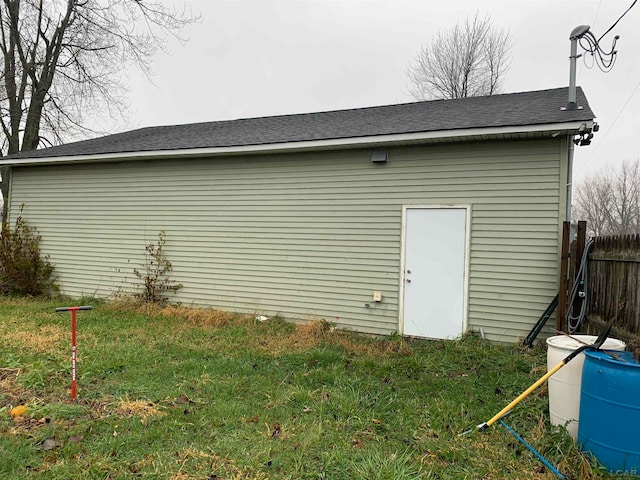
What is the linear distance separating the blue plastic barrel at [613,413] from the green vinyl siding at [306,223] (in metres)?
2.95

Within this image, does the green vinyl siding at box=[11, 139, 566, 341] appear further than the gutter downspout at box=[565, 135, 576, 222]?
Yes

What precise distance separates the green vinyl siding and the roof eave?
190 millimetres

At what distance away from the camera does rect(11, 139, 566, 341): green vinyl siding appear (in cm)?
530

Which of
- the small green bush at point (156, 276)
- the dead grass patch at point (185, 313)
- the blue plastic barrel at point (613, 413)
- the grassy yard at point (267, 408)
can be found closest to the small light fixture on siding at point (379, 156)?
the grassy yard at point (267, 408)

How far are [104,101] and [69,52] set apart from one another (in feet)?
6.31

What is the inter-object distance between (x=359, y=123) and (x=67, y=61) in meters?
12.0

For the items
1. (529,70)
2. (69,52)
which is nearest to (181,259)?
(69,52)

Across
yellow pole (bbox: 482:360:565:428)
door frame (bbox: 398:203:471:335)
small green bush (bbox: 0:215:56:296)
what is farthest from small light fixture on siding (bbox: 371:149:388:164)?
small green bush (bbox: 0:215:56:296)

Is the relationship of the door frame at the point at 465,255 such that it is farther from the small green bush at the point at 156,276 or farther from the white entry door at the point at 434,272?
the small green bush at the point at 156,276

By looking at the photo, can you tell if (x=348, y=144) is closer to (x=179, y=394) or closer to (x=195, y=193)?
(x=195, y=193)

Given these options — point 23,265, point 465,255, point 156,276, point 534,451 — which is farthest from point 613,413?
point 23,265

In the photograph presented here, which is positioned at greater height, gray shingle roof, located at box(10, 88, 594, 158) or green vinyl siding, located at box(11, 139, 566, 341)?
gray shingle roof, located at box(10, 88, 594, 158)

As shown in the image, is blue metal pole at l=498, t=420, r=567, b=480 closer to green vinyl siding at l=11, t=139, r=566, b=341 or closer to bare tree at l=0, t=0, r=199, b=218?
green vinyl siding at l=11, t=139, r=566, b=341

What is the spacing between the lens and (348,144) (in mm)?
6008
